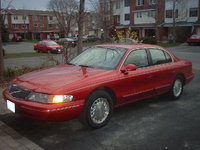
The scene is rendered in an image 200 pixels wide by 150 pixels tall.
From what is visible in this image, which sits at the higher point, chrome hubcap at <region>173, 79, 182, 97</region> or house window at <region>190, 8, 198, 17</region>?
house window at <region>190, 8, 198, 17</region>

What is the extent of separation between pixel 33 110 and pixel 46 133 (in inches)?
25.5

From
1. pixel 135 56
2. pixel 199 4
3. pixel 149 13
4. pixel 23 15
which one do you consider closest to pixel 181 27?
pixel 199 4

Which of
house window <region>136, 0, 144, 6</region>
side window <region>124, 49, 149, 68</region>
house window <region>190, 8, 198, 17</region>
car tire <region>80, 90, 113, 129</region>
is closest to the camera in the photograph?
car tire <region>80, 90, 113, 129</region>

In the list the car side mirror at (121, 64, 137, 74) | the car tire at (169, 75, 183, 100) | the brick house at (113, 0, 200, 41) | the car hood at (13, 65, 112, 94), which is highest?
the brick house at (113, 0, 200, 41)

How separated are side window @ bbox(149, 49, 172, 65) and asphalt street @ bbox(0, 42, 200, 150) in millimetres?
1136

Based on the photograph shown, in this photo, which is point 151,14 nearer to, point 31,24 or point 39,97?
point 31,24

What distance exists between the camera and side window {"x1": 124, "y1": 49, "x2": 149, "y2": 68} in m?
5.42

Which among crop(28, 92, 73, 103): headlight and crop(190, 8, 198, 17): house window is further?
crop(190, 8, 198, 17): house window

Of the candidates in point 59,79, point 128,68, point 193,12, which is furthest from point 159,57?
point 193,12

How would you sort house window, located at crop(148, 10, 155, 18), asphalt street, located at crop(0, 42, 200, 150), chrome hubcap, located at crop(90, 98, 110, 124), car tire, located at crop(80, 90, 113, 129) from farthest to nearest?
house window, located at crop(148, 10, 155, 18) → chrome hubcap, located at crop(90, 98, 110, 124) → car tire, located at crop(80, 90, 113, 129) → asphalt street, located at crop(0, 42, 200, 150)

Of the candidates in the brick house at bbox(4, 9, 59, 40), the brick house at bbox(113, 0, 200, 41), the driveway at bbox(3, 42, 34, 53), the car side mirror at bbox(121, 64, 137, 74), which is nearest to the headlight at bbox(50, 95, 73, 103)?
the car side mirror at bbox(121, 64, 137, 74)

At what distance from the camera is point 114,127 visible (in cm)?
477

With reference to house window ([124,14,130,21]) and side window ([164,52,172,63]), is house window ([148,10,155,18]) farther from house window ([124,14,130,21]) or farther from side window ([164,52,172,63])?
side window ([164,52,172,63])

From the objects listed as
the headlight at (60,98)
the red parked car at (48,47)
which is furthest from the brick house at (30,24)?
the headlight at (60,98)
